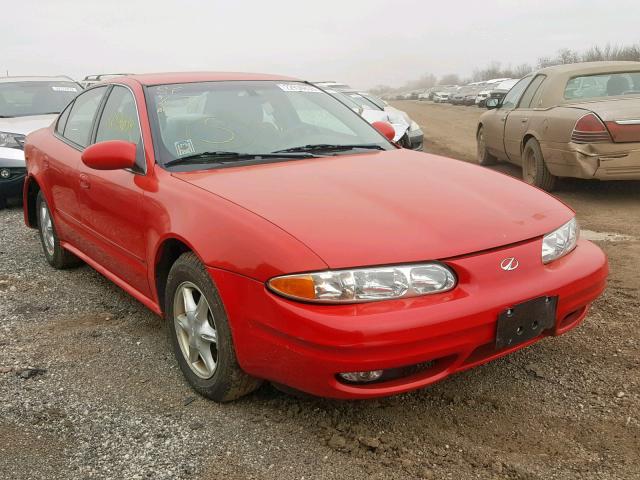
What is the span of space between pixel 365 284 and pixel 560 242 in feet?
3.27

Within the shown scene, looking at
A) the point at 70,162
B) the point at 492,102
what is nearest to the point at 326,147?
the point at 70,162

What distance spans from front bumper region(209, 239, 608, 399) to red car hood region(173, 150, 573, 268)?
0.14 metres

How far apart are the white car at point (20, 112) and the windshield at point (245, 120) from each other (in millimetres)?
4379

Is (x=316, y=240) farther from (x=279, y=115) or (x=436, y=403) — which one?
(x=279, y=115)

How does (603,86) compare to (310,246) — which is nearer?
(310,246)

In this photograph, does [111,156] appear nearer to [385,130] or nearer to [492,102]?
[385,130]

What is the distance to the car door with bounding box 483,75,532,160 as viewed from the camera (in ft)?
25.8

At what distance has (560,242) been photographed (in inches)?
106

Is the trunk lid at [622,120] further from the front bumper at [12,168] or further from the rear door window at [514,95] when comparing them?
the front bumper at [12,168]

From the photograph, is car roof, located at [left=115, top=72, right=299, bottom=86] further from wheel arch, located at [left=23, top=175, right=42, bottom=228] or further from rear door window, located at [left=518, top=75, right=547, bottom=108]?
rear door window, located at [left=518, top=75, right=547, bottom=108]

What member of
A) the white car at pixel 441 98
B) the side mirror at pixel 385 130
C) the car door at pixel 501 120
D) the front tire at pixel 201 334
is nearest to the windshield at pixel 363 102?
the car door at pixel 501 120

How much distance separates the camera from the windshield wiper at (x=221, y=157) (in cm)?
313

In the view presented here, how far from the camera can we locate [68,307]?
4.09m

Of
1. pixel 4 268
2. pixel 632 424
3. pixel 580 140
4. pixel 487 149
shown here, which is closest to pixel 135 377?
pixel 632 424
